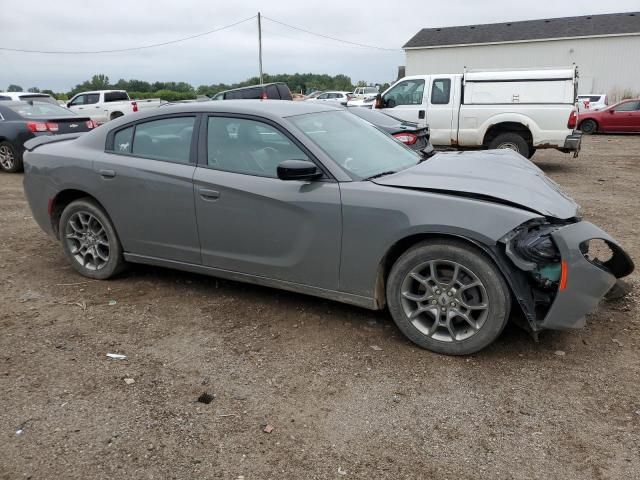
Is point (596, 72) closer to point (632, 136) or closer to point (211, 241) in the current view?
point (632, 136)

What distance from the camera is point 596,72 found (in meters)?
34.4

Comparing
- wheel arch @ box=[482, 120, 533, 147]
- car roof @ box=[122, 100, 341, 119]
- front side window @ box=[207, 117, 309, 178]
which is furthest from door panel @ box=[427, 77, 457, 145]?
front side window @ box=[207, 117, 309, 178]

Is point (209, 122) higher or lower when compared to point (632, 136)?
higher

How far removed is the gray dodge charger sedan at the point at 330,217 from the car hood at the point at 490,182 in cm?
2

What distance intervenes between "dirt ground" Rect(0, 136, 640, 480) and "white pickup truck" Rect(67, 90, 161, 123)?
17669mm

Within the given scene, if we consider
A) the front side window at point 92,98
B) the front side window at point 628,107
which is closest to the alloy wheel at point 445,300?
the front side window at point 628,107

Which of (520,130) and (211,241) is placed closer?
(211,241)

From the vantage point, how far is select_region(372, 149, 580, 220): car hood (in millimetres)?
3414

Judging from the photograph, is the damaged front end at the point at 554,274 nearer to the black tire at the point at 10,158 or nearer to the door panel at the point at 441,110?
the door panel at the point at 441,110

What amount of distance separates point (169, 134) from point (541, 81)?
8.82 metres

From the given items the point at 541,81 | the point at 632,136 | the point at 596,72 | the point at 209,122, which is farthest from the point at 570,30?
the point at 209,122

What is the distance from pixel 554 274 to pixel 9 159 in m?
11.1

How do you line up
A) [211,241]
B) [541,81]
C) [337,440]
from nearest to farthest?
[337,440], [211,241], [541,81]

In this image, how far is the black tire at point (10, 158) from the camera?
11.0 metres
